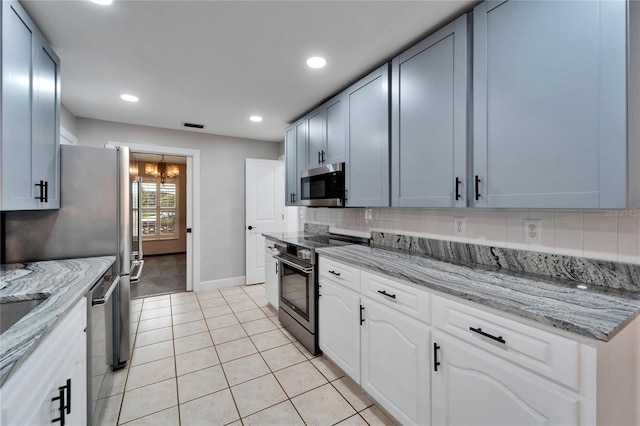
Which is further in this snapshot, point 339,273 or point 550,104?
point 339,273

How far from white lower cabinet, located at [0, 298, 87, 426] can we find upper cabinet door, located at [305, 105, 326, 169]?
2217 mm

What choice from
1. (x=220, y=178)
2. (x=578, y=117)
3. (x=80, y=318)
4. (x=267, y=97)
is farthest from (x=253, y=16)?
(x=220, y=178)

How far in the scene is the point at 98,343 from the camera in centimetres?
165

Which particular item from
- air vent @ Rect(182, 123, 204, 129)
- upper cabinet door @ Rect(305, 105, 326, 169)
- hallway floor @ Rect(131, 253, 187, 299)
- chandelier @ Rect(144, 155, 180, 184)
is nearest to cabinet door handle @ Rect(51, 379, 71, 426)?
upper cabinet door @ Rect(305, 105, 326, 169)

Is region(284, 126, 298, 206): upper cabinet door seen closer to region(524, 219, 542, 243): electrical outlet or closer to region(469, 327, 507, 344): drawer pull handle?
region(524, 219, 542, 243): electrical outlet

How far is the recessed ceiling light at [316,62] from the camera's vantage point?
2083 millimetres

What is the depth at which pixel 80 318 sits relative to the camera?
1348 mm

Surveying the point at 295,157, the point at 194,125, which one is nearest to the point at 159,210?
the point at 194,125

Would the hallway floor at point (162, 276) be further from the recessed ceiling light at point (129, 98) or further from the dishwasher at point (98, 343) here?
the recessed ceiling light at point (129, 98)

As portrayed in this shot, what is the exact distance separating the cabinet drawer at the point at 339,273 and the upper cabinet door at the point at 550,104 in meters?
0.88

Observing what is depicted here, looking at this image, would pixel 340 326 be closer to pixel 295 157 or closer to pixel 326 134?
pixel 326 134

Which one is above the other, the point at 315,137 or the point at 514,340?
the point at 315,137

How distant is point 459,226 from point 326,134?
1548 millimetres

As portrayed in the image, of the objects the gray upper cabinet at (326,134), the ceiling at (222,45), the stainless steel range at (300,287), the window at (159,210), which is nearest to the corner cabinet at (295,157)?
the gray upper cabinet at (326,134)
